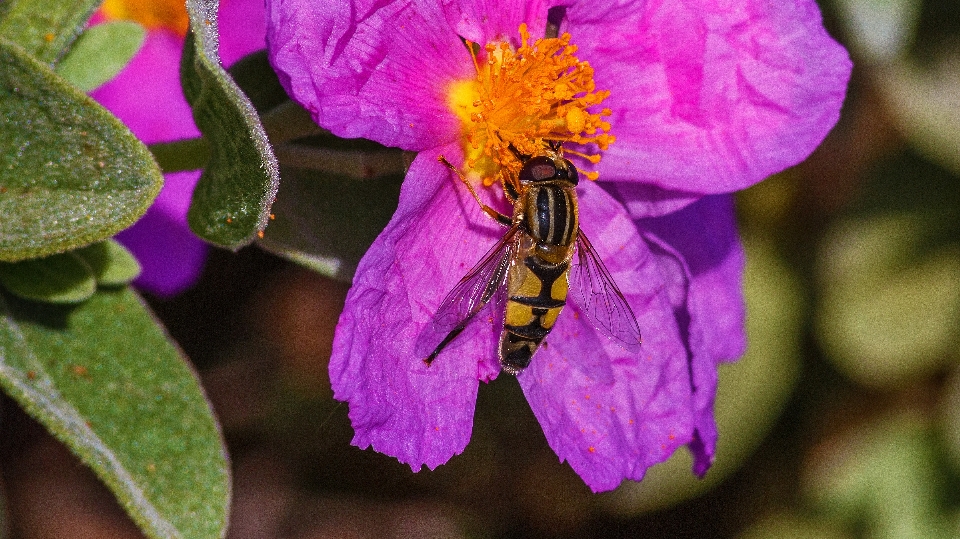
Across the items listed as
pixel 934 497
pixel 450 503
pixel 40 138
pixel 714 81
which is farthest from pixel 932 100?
pixel 40 138

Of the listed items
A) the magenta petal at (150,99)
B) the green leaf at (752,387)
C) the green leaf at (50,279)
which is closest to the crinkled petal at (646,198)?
the green leaf at (50,279)

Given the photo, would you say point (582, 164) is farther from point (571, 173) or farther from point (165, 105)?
point (165, 105)

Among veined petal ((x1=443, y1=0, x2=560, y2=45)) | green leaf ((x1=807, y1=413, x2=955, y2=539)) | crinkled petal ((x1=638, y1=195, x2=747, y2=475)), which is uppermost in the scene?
veined petal ((x1=443, y1=0, x2=560, y2=45))

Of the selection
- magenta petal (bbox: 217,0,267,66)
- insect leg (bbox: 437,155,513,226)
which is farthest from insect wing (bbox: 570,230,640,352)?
magenta petal (bbox: 217,0,267,66)

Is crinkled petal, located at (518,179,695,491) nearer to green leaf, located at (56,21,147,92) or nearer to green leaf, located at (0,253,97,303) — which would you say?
green leaf, located at (0,253,97,303)

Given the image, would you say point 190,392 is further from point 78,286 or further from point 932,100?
point 932,100

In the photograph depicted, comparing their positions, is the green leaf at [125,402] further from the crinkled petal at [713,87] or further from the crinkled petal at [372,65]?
the crinkled petal at [713,87]

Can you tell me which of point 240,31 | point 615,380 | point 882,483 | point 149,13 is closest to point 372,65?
point 615,380
